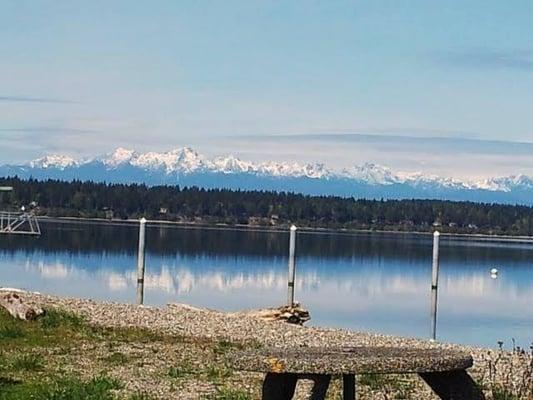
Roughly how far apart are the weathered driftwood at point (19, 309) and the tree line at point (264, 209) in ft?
329

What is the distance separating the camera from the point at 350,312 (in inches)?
1353

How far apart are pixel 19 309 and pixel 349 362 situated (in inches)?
426

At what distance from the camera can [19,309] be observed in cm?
1819

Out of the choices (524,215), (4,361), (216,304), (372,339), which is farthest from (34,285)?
(524,215)

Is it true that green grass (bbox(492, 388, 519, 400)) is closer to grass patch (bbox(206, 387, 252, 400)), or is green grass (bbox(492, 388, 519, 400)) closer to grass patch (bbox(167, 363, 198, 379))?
grass patch (bbox(206, 387, 252, 400))

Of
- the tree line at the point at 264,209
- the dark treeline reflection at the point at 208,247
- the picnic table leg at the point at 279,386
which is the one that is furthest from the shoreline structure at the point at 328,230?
the picnic table leg at the point at 279,386

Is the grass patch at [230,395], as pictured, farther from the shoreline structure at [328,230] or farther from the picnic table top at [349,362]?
the shoreline structure at [328,230]

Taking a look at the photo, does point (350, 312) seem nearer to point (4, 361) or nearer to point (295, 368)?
point (4, 361)

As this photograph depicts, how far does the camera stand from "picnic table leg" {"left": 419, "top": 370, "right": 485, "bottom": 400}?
8633 millimetres

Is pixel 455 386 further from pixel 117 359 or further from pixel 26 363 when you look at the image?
pixel 117 359

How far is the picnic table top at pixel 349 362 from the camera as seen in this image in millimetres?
8273

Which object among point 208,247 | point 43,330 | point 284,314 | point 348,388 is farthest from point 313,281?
point 348,388

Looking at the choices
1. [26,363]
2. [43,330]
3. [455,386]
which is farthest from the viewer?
[43,330]

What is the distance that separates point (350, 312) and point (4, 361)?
2167 centimetres
